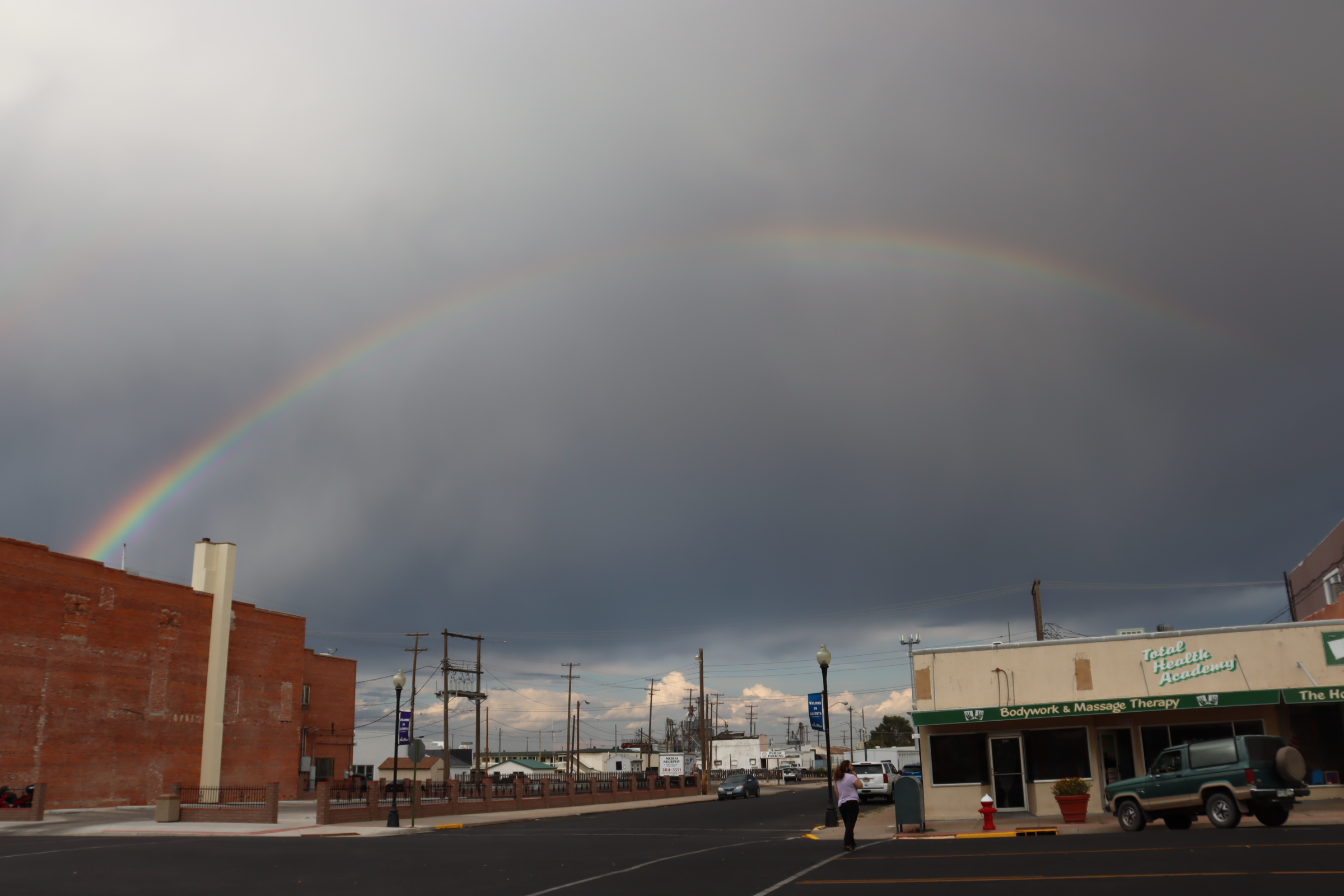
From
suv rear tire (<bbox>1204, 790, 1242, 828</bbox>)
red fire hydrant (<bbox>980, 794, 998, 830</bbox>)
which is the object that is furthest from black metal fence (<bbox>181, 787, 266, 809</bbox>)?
suv rear tire (<bbox>1204, 790, 1242, 828</bbox>)

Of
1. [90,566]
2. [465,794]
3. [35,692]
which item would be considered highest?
[90,566]

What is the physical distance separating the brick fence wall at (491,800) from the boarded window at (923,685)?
17050 mm

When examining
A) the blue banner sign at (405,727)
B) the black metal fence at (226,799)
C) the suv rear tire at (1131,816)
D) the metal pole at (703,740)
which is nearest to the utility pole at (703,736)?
the metal pole at (703,740)

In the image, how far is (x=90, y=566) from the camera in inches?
1919

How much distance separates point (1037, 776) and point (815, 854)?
13658mm

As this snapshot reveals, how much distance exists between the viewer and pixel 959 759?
1282 inches

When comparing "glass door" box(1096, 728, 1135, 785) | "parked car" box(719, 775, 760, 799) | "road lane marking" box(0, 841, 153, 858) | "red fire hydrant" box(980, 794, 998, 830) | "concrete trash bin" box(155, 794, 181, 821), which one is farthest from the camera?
"parked car" box(719, 775, 760, 799)

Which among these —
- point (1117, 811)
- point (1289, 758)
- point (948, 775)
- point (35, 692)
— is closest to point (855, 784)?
point (1117, 811)

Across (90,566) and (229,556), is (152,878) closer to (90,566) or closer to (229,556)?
(90,566)

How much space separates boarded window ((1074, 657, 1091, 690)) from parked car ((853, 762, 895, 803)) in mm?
20758

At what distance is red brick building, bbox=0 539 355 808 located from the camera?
45031mm

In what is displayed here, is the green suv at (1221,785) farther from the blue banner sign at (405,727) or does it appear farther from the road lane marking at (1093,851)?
the blue banner sign at (405,727)

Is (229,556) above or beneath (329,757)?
above

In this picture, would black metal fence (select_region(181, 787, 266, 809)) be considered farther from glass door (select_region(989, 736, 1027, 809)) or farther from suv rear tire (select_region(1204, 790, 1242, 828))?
suv rear tire (select_region(1204, 790, 1242, 828))
